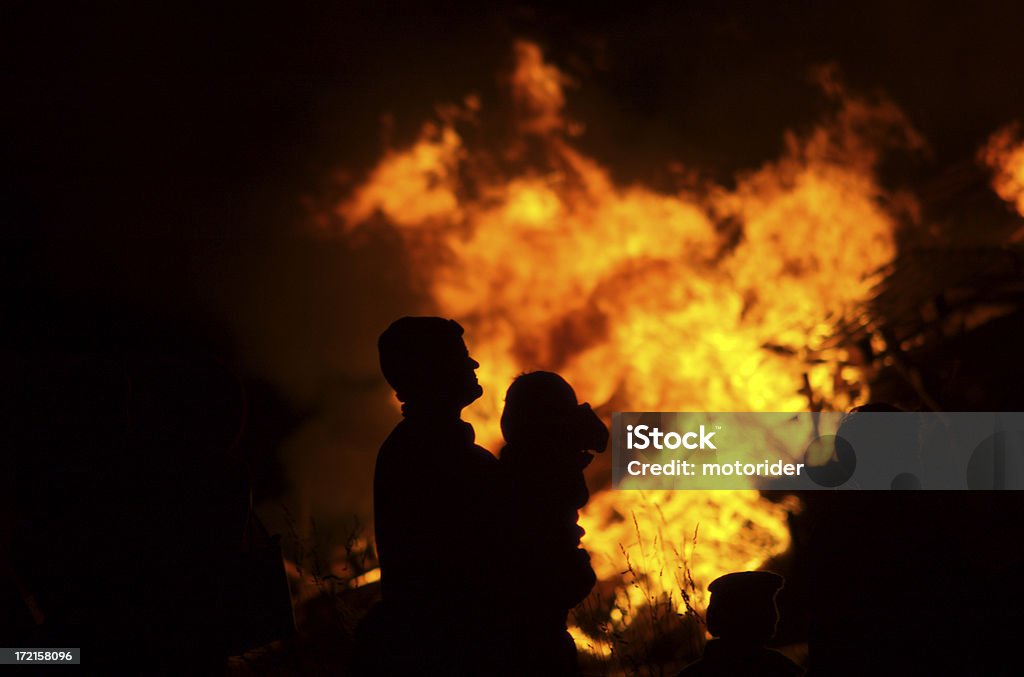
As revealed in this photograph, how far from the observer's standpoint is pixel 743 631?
81.3 inches

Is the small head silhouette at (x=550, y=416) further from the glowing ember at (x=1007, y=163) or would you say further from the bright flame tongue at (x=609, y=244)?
the glowing ember at (x=1007, y=163)

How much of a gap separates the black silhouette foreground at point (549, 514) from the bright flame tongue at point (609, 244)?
3114 mm

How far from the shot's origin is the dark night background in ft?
16.4

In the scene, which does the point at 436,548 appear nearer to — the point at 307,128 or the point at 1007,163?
the point at 307,128

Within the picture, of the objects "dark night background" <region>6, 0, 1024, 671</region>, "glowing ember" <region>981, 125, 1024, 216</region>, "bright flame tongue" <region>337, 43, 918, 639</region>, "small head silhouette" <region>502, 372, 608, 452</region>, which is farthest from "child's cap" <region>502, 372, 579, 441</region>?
"glowing ember" <region>981, 125, 1024, 216</region>

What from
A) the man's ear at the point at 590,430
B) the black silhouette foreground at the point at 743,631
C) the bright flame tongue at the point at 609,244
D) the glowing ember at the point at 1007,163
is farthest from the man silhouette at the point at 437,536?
the glowing ember at the point at 1007,163

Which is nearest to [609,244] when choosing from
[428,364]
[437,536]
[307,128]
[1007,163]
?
[307,128]

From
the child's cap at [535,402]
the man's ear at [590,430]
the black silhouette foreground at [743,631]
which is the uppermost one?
the child's cap at [535,402]

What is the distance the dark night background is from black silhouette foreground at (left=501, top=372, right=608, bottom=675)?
145 inches

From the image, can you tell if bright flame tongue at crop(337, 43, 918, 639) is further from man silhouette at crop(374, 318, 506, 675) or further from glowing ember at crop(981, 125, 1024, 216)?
man silhouette at crop(374, 318, 506, 675)

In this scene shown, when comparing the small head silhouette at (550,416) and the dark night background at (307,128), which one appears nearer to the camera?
the small head silhouette at (550,416)

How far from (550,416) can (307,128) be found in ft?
13.8

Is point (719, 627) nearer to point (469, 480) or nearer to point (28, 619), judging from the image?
point (469, 480)

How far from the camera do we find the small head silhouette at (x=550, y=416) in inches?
76.0
